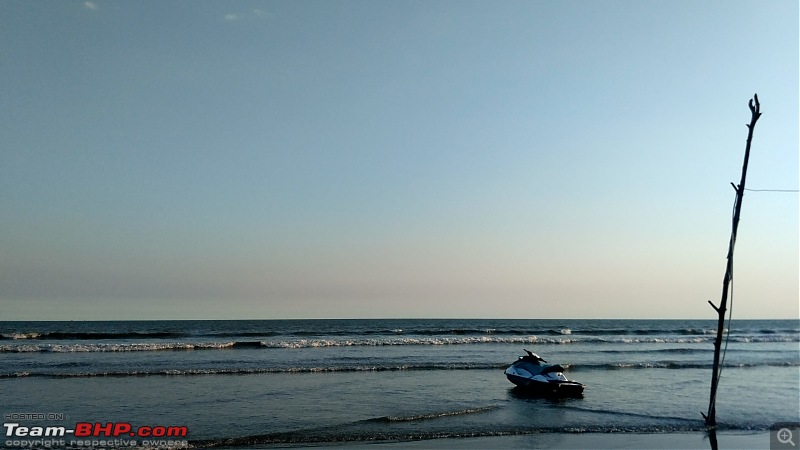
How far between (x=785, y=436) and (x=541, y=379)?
7.97 meters

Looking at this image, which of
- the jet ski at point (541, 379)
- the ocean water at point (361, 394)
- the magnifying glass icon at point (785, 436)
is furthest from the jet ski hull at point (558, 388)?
the magnifying glass icon at point (785, 436)

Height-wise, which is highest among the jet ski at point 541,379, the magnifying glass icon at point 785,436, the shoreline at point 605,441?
the jet ski at point 541,379

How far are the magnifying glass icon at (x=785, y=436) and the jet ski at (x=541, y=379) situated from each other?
21.6 ft

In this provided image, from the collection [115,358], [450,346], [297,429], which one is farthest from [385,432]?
[450,346]

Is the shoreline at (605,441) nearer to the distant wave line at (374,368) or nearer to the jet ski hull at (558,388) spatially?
the jet ski hull at (558,388)

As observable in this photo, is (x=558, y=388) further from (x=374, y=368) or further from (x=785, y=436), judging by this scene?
(x=374, y=368)

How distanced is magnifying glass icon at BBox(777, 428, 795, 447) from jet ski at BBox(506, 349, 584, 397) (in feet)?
21.6

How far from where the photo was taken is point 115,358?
105ft

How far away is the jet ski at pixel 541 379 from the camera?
70.2 ft

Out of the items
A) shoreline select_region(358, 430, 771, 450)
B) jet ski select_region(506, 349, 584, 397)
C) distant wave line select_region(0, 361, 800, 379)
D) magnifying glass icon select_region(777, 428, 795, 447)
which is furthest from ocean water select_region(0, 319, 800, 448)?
magnifying glass icon select_region(777, 428, 795, 447)

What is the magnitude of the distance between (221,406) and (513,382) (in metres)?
11.3

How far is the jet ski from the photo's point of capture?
21406mm

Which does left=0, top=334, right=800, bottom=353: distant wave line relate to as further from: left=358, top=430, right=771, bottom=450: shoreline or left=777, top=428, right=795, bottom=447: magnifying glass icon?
left=777, top=428, right=795, bottom=447: magnifying glass icon

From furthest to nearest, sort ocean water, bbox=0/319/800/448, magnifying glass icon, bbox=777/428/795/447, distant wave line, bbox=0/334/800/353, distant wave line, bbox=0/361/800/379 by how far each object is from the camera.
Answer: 1. distant wave line, bbox=0/334/800/353
2. distant wave line, bbox=0/361/800/379
3. ocean water, bbox=0/319/800/448
4. magnifying glass icon, bbox=777/428/795/447
